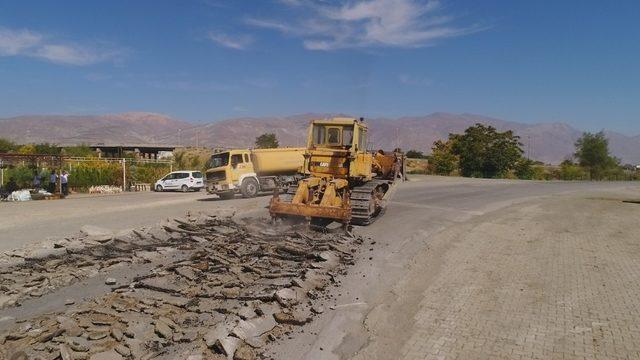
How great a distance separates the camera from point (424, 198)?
86.2ft

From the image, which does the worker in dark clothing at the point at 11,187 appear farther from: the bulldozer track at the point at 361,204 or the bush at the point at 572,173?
the bush at the point at 572,173

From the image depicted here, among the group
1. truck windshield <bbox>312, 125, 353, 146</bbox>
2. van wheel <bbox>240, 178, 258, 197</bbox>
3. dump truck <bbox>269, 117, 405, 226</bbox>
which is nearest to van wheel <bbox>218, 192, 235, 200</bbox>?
van wheel <bbox>240, 178, 258, 197</bbox>

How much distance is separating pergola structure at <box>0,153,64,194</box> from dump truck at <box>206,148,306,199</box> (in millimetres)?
10637

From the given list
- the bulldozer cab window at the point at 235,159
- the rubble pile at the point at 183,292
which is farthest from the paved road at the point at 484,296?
the bulldozer cab window at the point at 235,159

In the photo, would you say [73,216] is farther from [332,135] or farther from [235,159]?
[332,135]

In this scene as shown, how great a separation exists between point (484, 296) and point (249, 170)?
19.9 meters

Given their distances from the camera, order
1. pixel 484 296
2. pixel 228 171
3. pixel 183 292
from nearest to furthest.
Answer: pixel 484 296 → pixel 183 292 → pixel 228 171

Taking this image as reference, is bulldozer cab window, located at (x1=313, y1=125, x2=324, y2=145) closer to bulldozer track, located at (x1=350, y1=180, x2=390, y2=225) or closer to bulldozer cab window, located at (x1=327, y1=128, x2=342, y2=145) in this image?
bulldozer cab window, located at (x1=327, y1=128, x2=342, y2=145)

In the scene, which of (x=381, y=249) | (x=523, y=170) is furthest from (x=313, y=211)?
(x=523, y=170)

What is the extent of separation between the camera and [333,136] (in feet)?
56.5

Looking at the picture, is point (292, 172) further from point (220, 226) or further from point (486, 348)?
point (486, 348)

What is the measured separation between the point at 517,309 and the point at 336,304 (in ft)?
10.2

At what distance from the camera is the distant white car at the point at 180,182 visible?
37.1m

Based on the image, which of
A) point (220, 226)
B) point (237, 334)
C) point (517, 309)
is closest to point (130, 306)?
point (237, 334)
